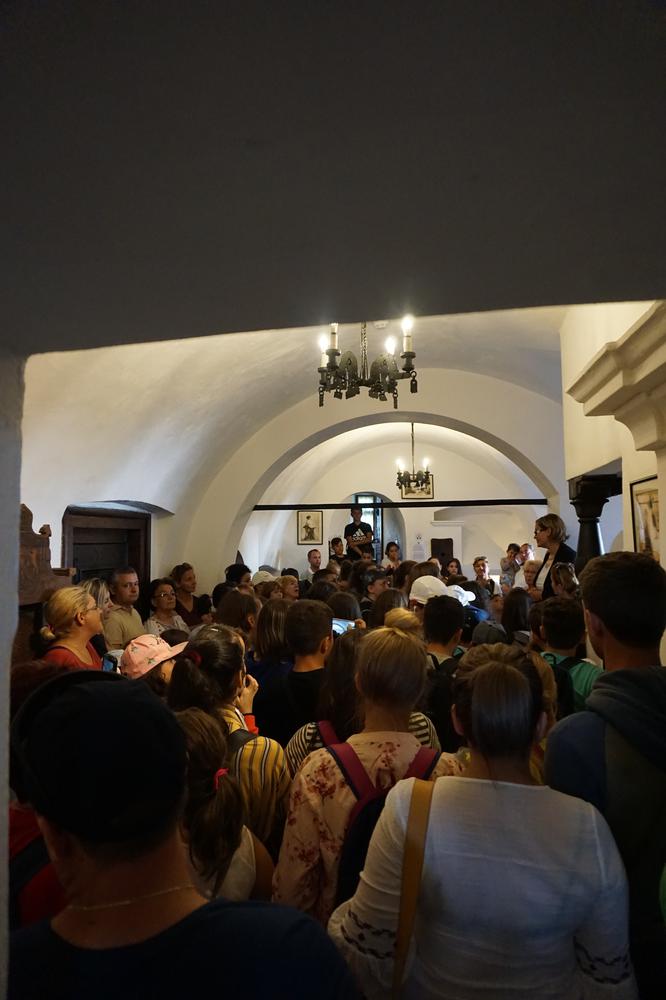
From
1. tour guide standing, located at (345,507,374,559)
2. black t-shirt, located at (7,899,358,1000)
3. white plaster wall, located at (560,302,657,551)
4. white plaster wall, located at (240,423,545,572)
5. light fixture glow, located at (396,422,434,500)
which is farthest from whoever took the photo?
white plaster wall, located at (240,423,545,572)

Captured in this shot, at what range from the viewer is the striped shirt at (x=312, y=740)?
1954mm

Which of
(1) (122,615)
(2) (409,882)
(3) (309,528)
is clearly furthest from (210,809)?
(3) (309,528)

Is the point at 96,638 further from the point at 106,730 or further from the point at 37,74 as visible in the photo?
the point at 37,74

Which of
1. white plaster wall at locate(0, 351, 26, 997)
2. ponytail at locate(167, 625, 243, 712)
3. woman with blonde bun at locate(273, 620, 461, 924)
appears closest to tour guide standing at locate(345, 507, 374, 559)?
ponytail at locate(167, 625, 243, 712)

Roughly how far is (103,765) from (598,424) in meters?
3.69

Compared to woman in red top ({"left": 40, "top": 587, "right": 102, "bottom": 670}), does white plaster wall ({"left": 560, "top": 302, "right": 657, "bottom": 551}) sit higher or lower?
higher

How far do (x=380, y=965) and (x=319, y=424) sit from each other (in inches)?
299

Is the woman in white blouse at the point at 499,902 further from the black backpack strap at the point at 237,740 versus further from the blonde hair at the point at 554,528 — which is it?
the blonde hair at the point at 554,528

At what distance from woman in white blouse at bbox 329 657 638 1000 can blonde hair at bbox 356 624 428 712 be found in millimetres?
476

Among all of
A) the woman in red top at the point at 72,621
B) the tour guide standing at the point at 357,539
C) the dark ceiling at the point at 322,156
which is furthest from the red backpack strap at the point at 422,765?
the tour guide standing at the point at 357,539

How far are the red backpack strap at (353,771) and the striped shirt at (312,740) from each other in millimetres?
331

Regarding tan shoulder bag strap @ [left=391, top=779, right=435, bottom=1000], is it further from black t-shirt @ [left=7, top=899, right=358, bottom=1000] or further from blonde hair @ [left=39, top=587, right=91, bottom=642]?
blonde hair @ [left=39, top=587, right=91, bottom=642]

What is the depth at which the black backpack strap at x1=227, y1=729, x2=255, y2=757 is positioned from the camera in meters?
1.90

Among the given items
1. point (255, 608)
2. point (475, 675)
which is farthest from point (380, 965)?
point (255, 608)
